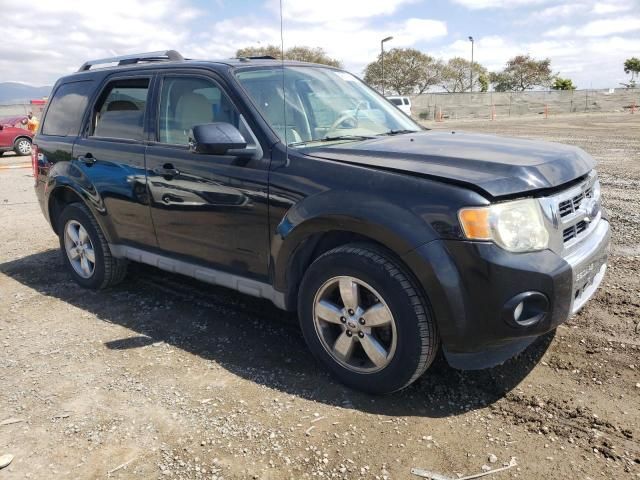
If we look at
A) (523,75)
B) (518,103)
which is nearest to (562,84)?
(523,75)

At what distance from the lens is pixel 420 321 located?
2.77 m

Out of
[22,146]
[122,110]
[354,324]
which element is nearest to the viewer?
[354,324]

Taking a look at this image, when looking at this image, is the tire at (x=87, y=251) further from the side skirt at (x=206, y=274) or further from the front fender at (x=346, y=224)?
the front fender at (x=346, y=224)

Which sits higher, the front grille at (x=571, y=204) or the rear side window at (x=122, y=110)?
the rear side window at (x=122, y=110)

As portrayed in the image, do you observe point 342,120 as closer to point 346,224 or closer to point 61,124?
point 346,224

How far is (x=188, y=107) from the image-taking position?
3.97 metres

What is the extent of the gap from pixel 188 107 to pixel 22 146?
18042 millimetres

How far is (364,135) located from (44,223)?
6096mm

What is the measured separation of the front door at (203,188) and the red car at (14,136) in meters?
17.4

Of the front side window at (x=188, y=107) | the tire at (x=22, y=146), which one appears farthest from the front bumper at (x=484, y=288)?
the tire at (x=22, y=146)

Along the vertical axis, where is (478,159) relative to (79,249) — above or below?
above

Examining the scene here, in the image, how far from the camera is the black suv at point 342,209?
2654mm

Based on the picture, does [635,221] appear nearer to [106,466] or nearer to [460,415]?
[460,415]

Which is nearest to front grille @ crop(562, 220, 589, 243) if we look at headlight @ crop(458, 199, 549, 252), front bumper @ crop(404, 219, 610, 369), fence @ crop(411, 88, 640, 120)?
front bumper @ crop(404, 219, 610, 369)
